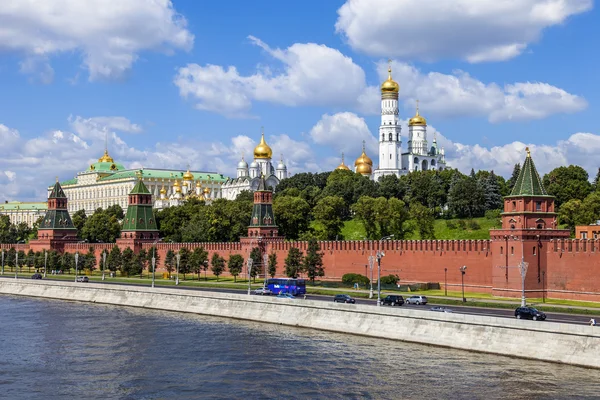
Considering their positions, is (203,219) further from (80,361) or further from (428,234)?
(80,361)

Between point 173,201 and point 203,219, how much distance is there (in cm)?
5300

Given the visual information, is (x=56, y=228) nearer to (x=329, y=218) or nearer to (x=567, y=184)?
(x=329, y=218)

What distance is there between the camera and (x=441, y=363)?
36406 millimetres

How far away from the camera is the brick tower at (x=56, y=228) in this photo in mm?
102750

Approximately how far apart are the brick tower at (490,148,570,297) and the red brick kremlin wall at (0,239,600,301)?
0.22 feet

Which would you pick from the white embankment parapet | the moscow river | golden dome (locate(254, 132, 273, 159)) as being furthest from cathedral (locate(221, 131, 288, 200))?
the moscow river

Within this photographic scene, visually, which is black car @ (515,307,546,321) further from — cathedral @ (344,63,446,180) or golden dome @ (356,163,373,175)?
golden dome @ (356,163,373,175)

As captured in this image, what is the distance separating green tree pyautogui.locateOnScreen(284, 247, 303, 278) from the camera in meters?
70.8

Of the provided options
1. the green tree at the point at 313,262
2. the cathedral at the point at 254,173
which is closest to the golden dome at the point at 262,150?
the cathedral at the point at 254,173

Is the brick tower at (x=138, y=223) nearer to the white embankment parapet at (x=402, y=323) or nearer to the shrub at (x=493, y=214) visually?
the white embankment parapet at (x=402, y=323)

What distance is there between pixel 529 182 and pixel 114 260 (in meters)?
46.4

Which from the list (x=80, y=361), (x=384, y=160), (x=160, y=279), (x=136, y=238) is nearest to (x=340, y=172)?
(x=384, y=160)

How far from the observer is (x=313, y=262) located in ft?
228

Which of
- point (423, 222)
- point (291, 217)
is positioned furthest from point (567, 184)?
point (291, 217)
